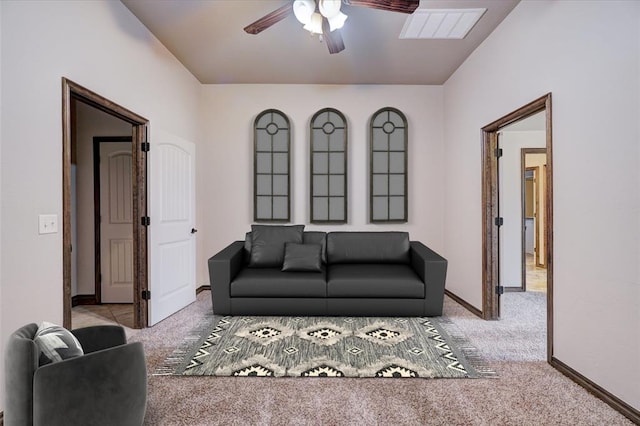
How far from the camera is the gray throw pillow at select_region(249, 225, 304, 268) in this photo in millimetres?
3895

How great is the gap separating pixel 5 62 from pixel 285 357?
2488 mm

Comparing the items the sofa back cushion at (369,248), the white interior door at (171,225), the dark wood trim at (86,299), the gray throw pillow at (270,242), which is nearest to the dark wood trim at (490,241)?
the sofa back cushion at (369,248)

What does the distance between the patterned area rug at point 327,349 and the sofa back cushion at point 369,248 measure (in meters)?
0.80

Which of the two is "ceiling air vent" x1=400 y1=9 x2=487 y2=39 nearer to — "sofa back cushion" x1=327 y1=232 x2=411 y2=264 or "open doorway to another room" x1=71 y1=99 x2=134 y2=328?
"sofa back cushion" x1=327 y1=232 x2=411 y2=264

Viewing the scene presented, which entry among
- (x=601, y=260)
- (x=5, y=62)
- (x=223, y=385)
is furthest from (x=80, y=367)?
(x=601, y=260)

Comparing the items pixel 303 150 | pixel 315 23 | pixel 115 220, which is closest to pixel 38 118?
pixel 315 23

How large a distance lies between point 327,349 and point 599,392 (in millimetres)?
1745

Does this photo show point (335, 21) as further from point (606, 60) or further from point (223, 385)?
point (223, 385)

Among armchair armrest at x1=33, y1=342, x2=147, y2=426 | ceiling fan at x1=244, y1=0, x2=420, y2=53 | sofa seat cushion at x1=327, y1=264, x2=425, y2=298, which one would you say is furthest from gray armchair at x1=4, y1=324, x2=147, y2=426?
ceiling fan at x1=244, y1=0, x2=420, y2=53

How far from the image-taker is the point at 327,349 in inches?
107

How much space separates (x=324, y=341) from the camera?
9.44 feet

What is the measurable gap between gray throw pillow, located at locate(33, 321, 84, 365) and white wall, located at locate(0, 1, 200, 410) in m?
0.48

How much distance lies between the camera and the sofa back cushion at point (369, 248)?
4062 millimetres

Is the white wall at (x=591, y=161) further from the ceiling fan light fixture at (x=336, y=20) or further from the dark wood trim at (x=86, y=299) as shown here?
the dark wood trim at (x=86, y=299)
